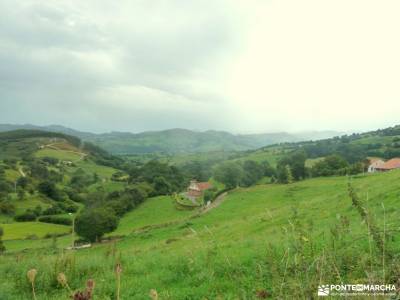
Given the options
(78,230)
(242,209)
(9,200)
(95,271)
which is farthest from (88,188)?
(95,271)

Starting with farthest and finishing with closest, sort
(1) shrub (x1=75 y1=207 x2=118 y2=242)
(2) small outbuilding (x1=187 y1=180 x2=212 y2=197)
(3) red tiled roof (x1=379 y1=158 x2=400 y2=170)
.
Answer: (3) red tiled roof (x1=379 y1=158 x2=400 y2=170) → (2) small outbuilding (x1=187 y1=180 x2=212 y2=197) → (1) shrub (x1=75 y1=207 x2=118 y2=242)

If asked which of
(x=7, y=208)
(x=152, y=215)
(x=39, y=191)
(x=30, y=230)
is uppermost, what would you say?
(x=152, y=215)

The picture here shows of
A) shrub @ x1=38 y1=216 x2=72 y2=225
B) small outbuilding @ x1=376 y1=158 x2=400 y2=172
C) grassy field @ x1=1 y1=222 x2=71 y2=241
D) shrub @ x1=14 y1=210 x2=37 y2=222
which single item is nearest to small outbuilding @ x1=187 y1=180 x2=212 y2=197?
shrub @ x1=38 y1=216 x2=72 y2=225

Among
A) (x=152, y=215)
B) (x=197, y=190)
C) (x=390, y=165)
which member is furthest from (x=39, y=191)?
(x=390, y=165)

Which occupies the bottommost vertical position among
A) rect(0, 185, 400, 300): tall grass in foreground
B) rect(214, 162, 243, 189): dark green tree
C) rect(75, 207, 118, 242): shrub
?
rect(75, 207, 118, 242): shrub

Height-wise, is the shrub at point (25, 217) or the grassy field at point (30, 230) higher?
the grassy field at point (30, 230)

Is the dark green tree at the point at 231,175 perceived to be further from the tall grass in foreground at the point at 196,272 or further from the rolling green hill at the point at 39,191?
the tall grass in foreground at the point at 196,272

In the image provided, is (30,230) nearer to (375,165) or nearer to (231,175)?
(231,175)

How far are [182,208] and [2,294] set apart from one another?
64.5 metres

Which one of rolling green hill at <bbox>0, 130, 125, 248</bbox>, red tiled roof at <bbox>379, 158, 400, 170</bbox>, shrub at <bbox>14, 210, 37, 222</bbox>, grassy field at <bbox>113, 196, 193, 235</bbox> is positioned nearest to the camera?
grassy field at <bbox>113, 196, 193, 235</bbox>

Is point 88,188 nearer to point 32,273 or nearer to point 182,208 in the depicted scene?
point 182,208

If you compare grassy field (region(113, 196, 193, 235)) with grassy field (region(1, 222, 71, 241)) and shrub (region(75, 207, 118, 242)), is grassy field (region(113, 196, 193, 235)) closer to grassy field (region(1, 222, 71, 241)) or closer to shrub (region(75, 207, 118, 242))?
shrub (region(75, 207, 118, 242))

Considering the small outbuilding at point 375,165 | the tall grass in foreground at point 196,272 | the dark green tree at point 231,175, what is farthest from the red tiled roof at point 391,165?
the tall grass in foreground at point 196,272

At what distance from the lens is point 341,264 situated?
23.2 feet
